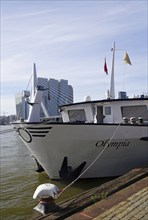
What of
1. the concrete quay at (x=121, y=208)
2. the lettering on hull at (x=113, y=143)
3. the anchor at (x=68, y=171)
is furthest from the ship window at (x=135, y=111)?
the concrete quay at (x=121, y=208)

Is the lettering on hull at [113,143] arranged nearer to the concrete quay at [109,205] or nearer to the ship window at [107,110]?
the ship window at [107,110]

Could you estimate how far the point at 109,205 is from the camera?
5.69 m

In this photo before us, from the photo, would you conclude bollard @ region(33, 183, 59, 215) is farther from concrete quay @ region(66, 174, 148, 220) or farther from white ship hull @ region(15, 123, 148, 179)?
white ship hull @ region(15, 123, 148, 179)

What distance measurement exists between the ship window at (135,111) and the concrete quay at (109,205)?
526 centimetres

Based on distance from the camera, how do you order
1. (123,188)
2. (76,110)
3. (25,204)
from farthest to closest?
(76,110) < (25,204) < (123,188)

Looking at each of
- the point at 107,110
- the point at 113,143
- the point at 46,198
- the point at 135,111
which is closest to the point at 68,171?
the point at 113,143

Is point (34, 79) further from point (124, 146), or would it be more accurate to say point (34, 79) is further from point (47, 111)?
point (124, 146)

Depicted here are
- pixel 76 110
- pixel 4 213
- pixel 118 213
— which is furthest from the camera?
pixel 76 110

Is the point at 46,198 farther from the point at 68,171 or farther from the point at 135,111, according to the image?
the point at 135,111

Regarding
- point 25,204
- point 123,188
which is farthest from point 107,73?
point 123,188

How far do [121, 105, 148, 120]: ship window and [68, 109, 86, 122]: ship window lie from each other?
1907 mm

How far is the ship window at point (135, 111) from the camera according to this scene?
476 inches

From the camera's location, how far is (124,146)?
437 inches

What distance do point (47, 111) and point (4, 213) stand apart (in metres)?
4.63
